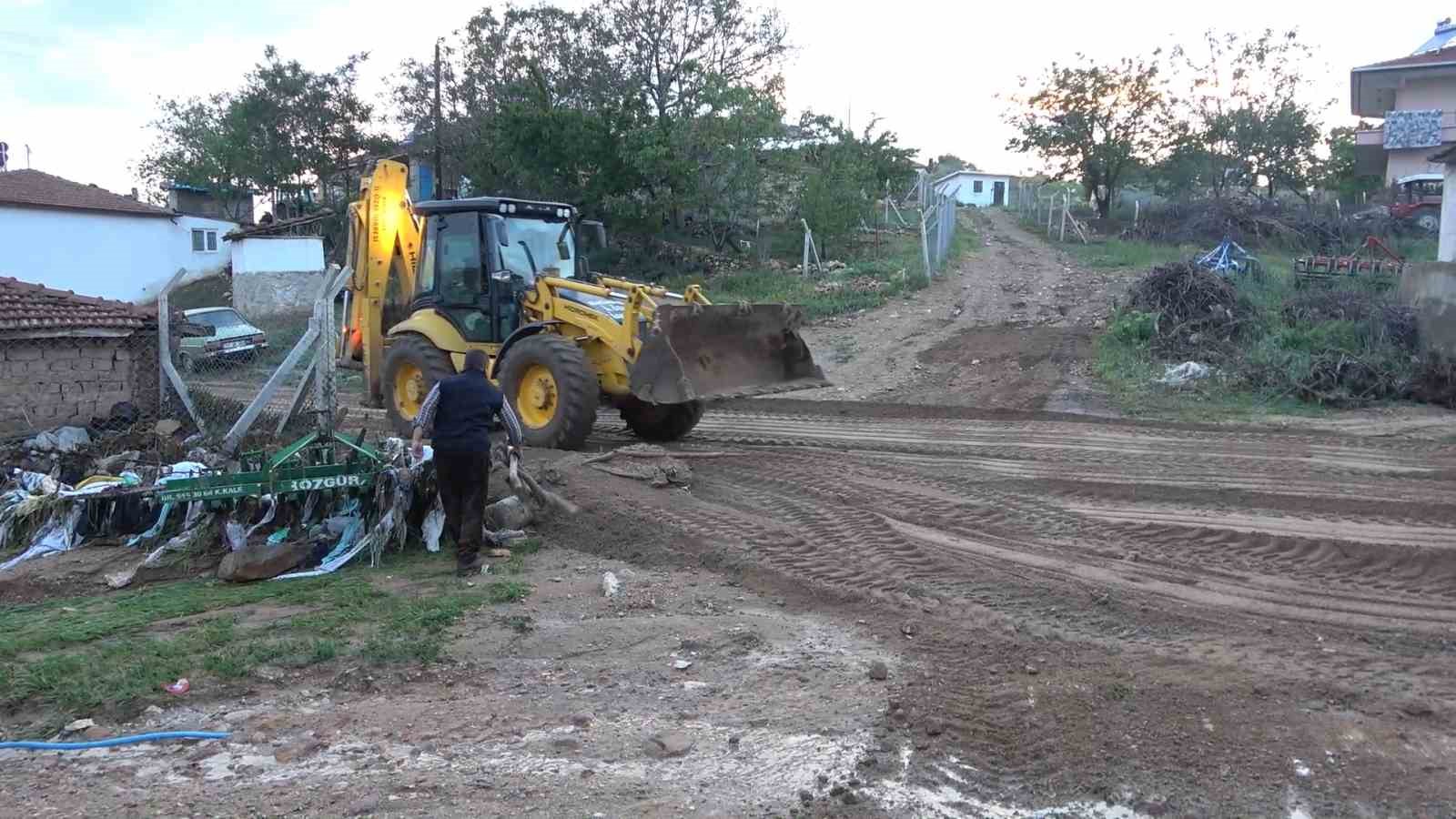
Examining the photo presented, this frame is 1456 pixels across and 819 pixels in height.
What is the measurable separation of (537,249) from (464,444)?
177 inches

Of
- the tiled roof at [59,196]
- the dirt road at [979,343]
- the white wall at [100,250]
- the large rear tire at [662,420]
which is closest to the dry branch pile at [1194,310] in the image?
the dirt road at [979,343]

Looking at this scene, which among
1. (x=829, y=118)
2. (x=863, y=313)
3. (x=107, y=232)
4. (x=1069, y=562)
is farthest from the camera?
(x=107, y=232)

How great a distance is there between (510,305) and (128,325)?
179 inches

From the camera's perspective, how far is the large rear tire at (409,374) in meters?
11.6

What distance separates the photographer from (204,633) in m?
6.35

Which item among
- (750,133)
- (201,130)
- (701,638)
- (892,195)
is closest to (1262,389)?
(701,638)

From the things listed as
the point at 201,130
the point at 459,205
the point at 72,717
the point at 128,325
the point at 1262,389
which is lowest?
Result: the point at 72,717

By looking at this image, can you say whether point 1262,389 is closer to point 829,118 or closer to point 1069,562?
point 1069,562

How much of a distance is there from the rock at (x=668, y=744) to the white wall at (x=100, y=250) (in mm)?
30260

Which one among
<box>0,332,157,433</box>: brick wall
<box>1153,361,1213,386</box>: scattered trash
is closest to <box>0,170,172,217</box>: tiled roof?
<box>0,332,157,433</box>: brick wall

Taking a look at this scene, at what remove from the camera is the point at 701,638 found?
6.19 meters

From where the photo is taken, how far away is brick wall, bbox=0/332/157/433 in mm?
11609

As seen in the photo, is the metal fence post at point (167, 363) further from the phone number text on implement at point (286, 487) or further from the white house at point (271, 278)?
the white house at point (271, 278)

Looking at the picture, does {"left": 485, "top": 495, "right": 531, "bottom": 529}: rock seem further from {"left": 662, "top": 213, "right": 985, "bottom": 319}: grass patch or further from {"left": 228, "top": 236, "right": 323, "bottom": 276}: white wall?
{"left": 228, "top": 236, "right": 323, "bottom": 276}: white wall
